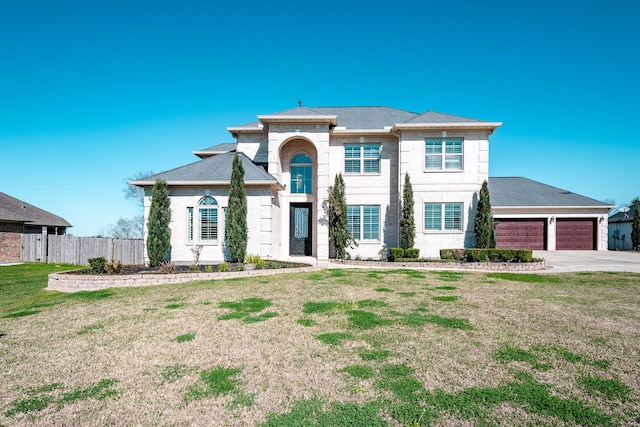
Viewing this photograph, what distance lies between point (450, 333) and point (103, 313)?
6946mm

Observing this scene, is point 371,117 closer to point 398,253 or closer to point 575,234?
point 398,253

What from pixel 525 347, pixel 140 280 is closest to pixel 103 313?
pixel 140 280

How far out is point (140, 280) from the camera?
11.1 m

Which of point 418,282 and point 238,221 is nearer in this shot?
point 418,282

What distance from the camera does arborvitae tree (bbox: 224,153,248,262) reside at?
1404 cm

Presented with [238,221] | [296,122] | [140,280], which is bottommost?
[140,280]

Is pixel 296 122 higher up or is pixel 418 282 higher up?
pixel 296 122

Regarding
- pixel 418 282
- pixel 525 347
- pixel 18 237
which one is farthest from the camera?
pixel 18 237

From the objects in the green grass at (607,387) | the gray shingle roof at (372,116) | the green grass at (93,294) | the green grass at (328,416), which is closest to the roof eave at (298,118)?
the gray shingle roof at (372,116)

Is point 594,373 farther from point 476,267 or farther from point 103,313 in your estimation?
point 476,267

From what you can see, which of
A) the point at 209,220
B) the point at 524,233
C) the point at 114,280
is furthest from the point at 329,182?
the point at 524,233

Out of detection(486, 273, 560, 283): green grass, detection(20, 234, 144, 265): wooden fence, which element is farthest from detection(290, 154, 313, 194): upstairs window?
detection(486, 273, 560, 283): green grass

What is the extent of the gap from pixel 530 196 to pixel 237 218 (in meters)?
18.9

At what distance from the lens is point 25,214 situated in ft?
80.7
